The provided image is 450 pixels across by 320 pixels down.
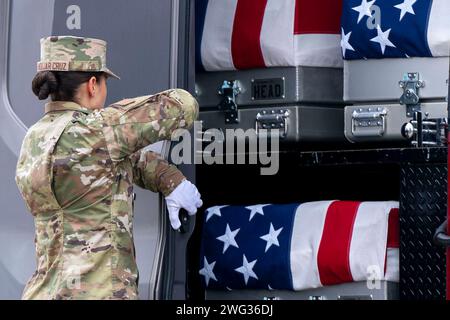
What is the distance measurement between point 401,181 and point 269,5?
821 millimetres

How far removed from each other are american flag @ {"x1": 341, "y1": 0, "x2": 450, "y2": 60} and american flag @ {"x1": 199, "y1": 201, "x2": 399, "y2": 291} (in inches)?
20.6

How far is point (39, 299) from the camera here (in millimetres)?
5109

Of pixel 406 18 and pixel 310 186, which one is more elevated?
pixel 406 18

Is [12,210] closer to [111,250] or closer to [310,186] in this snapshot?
[111,250]

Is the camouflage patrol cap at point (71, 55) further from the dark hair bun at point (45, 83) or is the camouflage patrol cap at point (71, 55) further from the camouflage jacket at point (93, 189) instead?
the camouflage jacket at point (93, 189)

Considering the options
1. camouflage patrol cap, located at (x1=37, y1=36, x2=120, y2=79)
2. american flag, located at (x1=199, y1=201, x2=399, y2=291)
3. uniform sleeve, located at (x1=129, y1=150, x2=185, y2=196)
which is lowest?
american flag, located at (x1=199, y1=201, x2=399, y2=291)

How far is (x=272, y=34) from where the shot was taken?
18.6 ft

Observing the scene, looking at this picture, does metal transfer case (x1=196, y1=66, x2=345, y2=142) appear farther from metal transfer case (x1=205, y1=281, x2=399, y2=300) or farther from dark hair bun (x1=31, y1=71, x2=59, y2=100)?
dark hair bun (x1=31, y1=71, x2=59, y2=100)

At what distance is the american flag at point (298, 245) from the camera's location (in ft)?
17.7

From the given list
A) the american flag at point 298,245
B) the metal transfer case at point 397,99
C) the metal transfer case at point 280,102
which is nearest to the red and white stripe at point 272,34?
the metal transfer case at point 280,102

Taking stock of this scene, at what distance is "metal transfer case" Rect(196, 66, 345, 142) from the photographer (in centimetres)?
569

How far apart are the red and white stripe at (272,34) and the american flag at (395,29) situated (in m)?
0.14

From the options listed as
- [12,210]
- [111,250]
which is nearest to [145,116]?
[111,250]

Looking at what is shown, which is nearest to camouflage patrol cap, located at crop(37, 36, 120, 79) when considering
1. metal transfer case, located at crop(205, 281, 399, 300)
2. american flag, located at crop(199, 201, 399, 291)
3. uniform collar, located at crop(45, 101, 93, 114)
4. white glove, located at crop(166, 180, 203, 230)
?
uniform collar, located at crop(45, 101, 93, 114)
